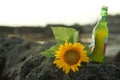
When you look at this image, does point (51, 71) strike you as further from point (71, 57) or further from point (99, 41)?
→ point (99, 41)

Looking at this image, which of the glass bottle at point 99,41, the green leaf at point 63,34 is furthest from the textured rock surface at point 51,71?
the green leaf at point 63,34

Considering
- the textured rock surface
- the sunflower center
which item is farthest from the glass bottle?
the sunflower center

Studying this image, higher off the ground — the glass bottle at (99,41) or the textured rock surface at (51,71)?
the glass bottle at (99,41)

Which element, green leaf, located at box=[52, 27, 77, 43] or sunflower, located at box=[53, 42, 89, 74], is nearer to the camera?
sunflower, located at box=[53, 42, 89, 74]

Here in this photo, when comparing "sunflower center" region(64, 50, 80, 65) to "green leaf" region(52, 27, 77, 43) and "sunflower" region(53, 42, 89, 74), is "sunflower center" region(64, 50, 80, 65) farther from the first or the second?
"green leaf" region(52, 27, 77, 43)

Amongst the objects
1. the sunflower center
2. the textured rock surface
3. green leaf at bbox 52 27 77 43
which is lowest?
the textured rock surface

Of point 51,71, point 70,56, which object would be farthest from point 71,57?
point 51,71

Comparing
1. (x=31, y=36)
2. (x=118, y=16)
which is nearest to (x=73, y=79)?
(x=31, y=36)

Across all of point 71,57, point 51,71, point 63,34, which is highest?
point 63,34

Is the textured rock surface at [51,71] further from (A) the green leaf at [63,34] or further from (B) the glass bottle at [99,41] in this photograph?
(A) the green leaf at [63,34]
